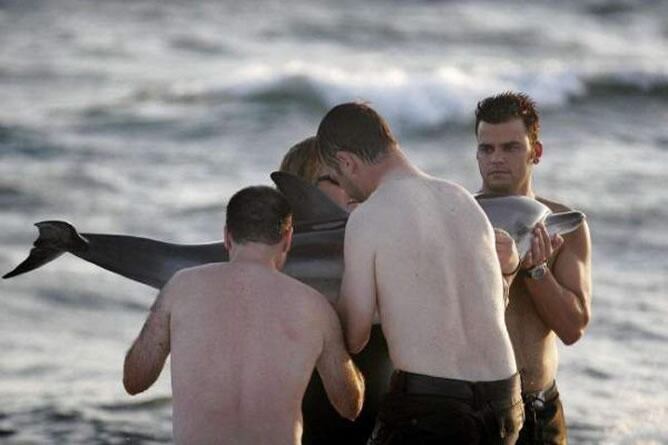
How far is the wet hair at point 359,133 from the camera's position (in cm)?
562

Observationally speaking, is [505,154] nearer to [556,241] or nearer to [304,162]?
[556,241]

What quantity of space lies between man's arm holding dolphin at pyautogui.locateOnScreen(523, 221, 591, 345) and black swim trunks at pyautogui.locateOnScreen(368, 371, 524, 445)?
30.1 inches

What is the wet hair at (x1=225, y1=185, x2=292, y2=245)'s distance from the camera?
5.43 meters

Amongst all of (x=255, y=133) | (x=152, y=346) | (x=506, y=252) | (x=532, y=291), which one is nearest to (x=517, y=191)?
(x=532, y=291)

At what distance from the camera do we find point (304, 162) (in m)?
6.90

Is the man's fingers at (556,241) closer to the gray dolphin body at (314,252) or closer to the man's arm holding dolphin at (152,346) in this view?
the gray dolphin body at (314,252)

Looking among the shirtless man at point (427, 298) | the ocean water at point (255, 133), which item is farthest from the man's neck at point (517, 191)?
the ocean water at point (255, 133)

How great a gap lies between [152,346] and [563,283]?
1908 mm

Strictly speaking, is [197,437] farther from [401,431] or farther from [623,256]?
[623,256]

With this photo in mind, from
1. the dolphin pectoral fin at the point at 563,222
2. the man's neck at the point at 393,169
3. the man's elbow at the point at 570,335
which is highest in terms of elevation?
the man's neck at the point at 393,169

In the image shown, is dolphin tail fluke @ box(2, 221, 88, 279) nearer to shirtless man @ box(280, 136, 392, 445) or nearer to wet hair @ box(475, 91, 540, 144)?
shirtless man @ box(280, 136, 392, 445)

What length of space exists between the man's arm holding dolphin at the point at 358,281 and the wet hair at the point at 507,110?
49.0 inches

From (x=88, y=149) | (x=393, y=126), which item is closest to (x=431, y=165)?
(x=393, y=126)

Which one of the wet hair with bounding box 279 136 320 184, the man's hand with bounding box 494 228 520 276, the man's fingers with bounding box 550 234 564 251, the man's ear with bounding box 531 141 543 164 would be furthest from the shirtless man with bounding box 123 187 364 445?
the man's ear with bounding box 531 141 543 164
